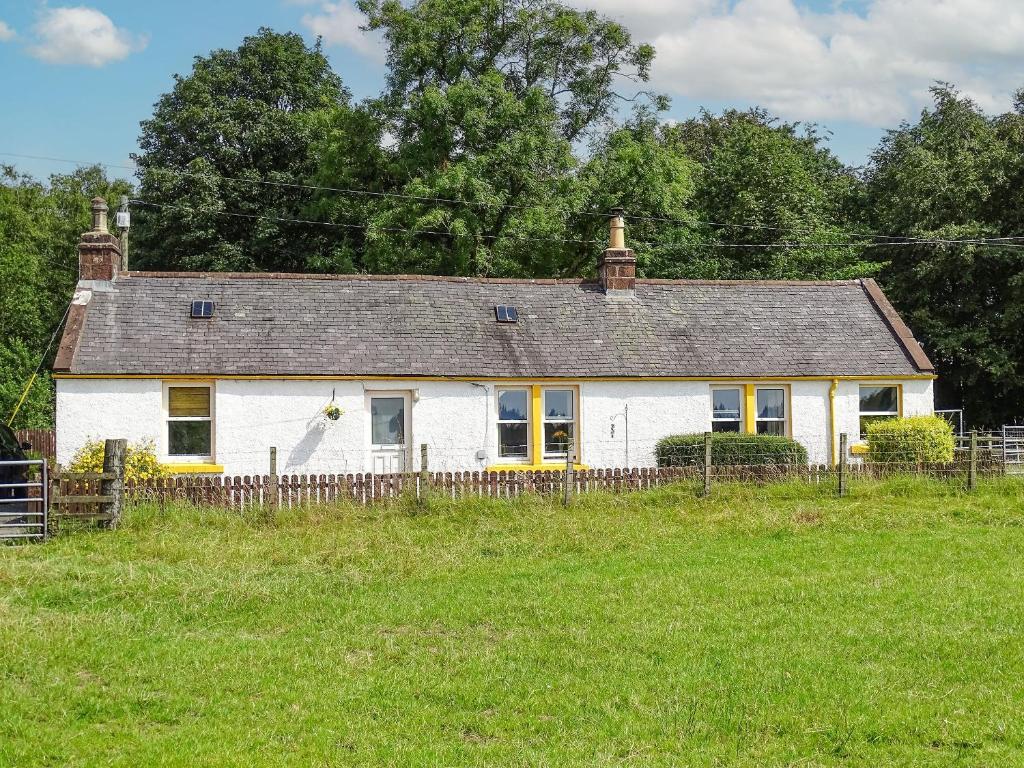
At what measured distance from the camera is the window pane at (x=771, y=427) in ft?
80.3

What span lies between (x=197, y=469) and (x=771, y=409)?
13.0 metres

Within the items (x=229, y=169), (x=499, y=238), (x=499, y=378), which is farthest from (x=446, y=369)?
(x=229, y=169)

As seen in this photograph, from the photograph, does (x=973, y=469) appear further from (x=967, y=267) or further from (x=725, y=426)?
(x=967, y=267)

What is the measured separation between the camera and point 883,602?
1121cm

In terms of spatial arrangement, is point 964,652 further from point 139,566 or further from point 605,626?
point 139,566

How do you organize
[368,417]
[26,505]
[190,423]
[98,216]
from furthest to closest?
1. [98,216]
2. [368,417]
3. [190,423]
4. [26,505]

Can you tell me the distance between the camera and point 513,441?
23.2 m

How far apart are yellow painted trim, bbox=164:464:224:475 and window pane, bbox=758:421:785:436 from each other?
12220 mm

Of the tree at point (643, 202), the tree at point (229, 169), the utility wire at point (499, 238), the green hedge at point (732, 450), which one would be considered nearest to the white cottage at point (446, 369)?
the green hedge at point (732, 450)

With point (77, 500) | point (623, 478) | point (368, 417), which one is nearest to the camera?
point (77, 500)

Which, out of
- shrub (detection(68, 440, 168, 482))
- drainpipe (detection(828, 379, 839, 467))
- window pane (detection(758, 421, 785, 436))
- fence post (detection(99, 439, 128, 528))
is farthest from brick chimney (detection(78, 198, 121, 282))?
drainpipe (detection(828, 379, 839, 467))

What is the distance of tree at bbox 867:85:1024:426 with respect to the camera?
117ft

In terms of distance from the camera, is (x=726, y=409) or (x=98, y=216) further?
(x=726, y=409)

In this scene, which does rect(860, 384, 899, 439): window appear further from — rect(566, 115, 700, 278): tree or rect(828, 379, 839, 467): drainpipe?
rect(566, 115, 700, 278): tree
